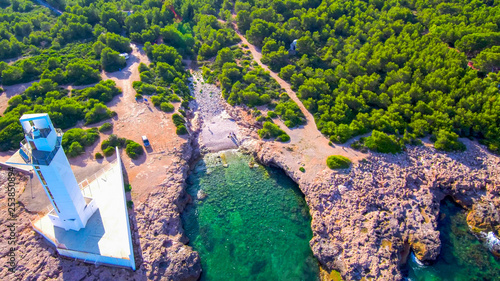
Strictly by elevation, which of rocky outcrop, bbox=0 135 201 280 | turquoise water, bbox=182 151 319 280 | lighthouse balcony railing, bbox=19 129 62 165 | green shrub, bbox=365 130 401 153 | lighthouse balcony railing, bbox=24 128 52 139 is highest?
lighthouse balcony railing, bbox=24 128 52 139

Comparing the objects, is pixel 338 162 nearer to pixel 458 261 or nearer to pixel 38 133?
pixel 458 261

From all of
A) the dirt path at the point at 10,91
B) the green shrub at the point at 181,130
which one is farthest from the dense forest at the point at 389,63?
the dirt path at the point at 10,91

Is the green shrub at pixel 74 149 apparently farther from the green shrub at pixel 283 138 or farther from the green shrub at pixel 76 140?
the green shrub at pixel 283 138

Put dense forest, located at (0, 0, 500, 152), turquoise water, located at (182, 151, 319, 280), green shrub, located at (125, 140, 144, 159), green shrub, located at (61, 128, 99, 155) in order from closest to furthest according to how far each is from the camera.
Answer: turquoise water, located at (182, 151, 319, 280) → green shrub, located at (61, 128, 99, 155) → green shrub, located at (125, 140, 144, 159) → dense forest, located at (0, 0, 500, 152)

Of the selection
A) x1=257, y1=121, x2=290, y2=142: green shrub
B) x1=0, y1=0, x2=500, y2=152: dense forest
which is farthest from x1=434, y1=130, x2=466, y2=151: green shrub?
x1=257, y1=121, x2=290, y2=142: green shrub

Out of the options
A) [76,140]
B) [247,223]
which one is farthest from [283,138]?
[76,140]

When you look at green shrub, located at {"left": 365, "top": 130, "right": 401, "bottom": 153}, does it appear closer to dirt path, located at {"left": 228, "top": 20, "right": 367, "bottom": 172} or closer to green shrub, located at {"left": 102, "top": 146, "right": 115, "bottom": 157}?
dirt path, located at {"left": 228, "top": 20, "right": 367, "bottom": 172}
